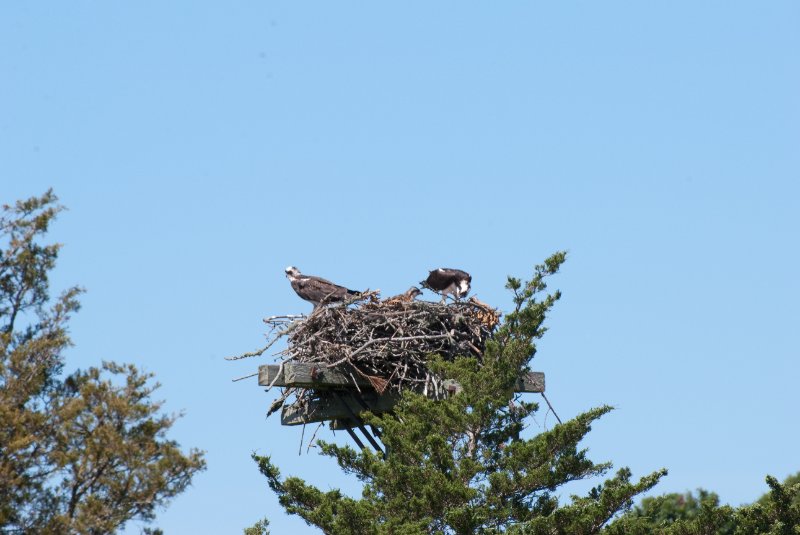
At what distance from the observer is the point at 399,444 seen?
53.6 ft

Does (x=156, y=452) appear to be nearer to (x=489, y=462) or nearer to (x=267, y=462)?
(x=267, y=462)

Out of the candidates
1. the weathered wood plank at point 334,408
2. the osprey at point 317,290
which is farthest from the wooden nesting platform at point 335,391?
the osprey at point 317,290

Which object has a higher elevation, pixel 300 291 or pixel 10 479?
A: pixel 300 291

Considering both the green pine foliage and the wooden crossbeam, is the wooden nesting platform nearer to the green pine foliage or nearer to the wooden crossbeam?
the wooden crossbeam

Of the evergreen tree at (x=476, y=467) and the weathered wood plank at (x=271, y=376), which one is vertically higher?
the weathered wood plank at (x=271, y=376)

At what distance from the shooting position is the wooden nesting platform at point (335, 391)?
1656cm

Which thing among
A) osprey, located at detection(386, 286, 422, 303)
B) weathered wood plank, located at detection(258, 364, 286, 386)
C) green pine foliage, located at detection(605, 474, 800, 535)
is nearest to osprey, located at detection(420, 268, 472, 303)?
osprey, located at detection(386, 286, 422, 303)

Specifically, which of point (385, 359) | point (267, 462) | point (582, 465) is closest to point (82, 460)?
point (267, 462)

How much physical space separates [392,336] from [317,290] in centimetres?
146

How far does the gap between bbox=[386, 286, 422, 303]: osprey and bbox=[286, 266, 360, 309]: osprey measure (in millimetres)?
435

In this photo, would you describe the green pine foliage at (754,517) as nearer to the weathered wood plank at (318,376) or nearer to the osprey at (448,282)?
the weathered wood plank at (318,376)

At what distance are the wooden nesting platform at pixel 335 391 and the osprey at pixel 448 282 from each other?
2.05m

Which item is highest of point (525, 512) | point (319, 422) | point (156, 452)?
point (319, 422)

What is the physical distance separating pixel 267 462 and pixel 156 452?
2.80 m
